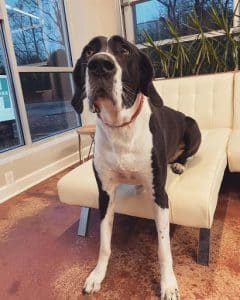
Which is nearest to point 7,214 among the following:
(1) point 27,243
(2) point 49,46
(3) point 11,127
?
(1) point 27,243

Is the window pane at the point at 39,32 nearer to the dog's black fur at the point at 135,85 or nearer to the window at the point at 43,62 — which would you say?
the window at the point at 43,62

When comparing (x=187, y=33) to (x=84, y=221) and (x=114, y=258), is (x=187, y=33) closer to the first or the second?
(x=84, y=221)

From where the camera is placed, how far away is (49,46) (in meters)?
3.14

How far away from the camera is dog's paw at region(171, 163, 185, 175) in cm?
145

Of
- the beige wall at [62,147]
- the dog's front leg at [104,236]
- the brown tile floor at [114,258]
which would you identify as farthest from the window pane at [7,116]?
the dog's front leg at [104,236]

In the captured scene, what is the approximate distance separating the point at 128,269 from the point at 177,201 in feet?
1.34

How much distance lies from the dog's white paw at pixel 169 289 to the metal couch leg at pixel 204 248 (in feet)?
0.66

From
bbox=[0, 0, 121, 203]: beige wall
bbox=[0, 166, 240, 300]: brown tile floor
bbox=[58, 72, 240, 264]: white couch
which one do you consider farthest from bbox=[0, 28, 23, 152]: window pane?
bbox=[58, 72, 240, 264]: white couch

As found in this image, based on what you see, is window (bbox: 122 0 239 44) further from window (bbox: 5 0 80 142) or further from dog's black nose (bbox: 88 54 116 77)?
dog's black nose (bbox: 88 54 116 77)

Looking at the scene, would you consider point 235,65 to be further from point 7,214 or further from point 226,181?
point 7,214

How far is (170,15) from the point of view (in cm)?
344

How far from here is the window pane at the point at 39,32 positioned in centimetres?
270

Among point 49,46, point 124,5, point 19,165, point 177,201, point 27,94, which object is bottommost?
point 19,165

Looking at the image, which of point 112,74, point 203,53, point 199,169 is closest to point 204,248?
point 199,169
